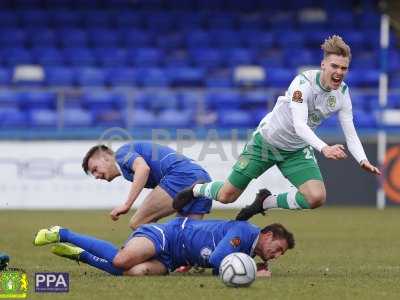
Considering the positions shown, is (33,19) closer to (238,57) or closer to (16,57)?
(16,57)

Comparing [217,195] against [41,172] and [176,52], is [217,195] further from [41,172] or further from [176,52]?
[176,52]

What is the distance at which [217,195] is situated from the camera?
35.5 feet

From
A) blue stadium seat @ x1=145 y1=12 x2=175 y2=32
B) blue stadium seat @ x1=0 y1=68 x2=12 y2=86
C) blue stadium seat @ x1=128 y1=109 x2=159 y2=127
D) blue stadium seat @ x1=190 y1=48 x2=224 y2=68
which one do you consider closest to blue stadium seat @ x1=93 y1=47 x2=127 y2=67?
blue stadium seat @ x1=145 y1=12 x2=175 y2=32

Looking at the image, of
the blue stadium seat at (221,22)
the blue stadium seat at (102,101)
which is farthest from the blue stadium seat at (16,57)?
the blue stadium seat at (221,22)

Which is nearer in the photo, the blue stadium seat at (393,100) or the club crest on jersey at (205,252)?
the club crest on jersey at (205,252)

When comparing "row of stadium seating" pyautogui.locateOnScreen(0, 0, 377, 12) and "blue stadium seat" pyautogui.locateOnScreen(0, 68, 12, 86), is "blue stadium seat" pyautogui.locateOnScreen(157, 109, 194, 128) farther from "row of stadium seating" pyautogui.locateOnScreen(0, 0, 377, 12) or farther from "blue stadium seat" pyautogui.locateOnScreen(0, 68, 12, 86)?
"row of stadium seating" pyautogui.locateOnScreen(0, 0, 377, 12)

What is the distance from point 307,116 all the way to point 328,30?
16.5 metres

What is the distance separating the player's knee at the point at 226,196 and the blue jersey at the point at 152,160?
2.46 ft

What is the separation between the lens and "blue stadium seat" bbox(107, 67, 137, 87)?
24.0 meters

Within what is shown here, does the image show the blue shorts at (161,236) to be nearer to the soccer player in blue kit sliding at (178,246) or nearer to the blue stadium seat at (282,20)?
the soccer player in blue kit sliding at (178,246)

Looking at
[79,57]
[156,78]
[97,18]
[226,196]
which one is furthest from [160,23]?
[226,196]

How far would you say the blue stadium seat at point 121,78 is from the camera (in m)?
24.0

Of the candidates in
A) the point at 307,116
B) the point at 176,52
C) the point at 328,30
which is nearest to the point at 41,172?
the point at 176,52

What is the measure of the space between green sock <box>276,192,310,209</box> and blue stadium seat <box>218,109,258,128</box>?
11754 mm
